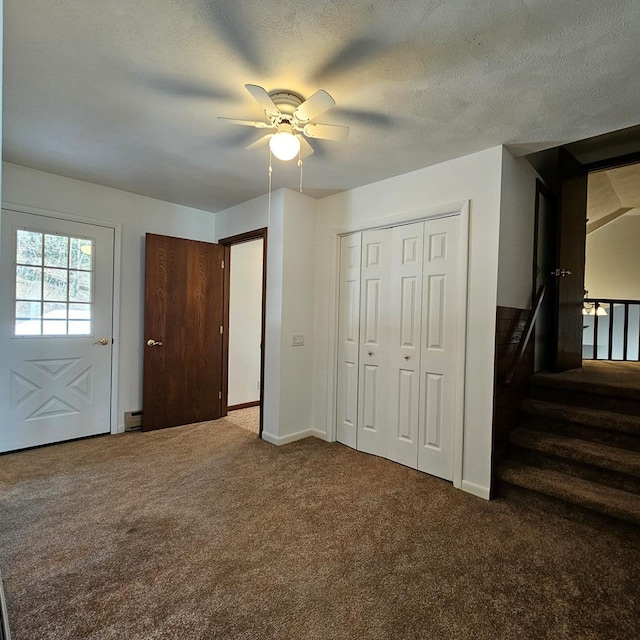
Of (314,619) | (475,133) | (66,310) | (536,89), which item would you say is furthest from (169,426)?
(536,89)

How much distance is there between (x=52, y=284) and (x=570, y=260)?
Answer: 4.73 metres

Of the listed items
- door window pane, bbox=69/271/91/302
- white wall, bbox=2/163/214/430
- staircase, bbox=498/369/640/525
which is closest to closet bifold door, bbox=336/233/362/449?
staircase, bbox=498/369/640/525

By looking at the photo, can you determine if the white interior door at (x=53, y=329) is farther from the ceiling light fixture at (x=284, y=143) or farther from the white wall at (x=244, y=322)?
the ceiling light fixture at (x=284, y=143)

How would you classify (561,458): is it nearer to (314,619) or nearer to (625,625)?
(625,625)

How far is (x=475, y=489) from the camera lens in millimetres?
2598

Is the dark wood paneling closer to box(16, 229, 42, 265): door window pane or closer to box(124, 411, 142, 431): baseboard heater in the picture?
box(124, 411, 142, 431): baseboard heater

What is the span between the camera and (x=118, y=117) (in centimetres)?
230

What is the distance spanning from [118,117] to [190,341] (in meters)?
2.33

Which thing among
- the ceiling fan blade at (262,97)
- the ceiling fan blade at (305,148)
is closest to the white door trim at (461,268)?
the ceiling fan blade at (305,148)

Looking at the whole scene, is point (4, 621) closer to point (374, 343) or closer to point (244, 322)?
point (374, 343)

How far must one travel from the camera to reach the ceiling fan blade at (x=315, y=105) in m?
1.75

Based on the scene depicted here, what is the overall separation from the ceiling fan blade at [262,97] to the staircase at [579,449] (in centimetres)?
274

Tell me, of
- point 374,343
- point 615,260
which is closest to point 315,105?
point 374,343

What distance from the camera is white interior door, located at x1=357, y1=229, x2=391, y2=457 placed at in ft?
10.7
